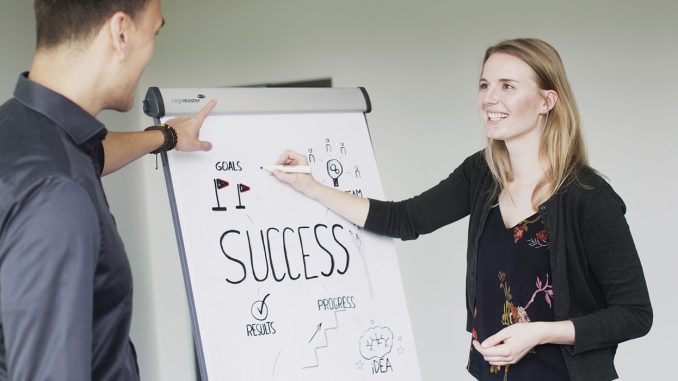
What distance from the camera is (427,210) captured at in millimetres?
2127

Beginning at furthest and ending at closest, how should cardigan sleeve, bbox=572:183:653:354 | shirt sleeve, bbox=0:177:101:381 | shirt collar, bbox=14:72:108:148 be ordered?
cardigan sleeve, bbox=572:183:653:354, shirt collar, bbox=14:72:108:148, shirt sleeve, bbox=0:177:101:381

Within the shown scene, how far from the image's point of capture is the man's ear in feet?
4.10

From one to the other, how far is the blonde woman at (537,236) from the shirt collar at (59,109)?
885 millimetres

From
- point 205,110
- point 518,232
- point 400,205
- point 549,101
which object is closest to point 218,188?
point 205,110

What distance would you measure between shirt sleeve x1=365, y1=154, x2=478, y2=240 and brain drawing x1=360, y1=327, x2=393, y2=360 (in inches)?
10.4

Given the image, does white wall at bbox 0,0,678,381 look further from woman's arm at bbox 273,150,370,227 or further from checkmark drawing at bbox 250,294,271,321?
checkmark drawing at bbox 250,294,271,321

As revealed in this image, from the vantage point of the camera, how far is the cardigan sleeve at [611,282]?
1.77 m

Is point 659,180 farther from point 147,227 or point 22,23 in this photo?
point 22,23

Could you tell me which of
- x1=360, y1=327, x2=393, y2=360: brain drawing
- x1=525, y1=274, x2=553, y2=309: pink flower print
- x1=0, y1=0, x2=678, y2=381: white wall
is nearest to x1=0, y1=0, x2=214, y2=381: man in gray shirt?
x1=360, y1=327, x2=393, y2=360: brain drawing

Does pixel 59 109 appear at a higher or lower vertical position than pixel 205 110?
lower

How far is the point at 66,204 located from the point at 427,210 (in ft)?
3.92

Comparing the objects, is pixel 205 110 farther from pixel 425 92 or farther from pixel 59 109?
pixel 425 92

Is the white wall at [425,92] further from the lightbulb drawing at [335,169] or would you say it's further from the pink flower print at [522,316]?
the pink flower print at [522,316]

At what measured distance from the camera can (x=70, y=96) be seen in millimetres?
1260
